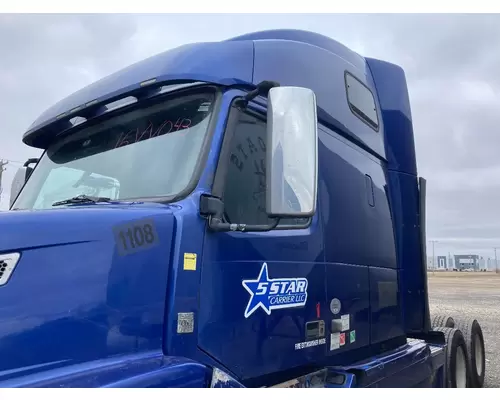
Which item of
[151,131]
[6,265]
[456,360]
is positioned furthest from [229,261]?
[456,360]

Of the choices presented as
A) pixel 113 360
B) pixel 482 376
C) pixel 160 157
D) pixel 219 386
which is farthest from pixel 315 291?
pixel 482 376

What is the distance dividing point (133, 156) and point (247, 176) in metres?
0.64

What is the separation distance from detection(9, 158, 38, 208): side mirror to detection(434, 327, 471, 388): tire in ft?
14.4

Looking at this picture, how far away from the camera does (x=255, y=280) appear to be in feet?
8.55

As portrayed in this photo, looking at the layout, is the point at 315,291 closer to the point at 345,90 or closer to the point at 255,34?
the point at 345,90

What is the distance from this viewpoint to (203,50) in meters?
2.81

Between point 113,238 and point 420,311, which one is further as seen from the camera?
point 420,311

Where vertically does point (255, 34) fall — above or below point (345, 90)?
above

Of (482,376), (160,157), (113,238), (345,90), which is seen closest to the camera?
(113,238)

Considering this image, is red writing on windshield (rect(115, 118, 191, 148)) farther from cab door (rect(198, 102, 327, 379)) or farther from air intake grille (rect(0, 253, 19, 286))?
air intake grille (rect(0, 253, 19, 286))

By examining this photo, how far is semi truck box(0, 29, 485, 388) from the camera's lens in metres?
1.91

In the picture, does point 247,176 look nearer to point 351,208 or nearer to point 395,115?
point 351,208

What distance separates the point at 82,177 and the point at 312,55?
5.77 ft

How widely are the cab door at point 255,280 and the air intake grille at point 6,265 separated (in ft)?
2.75
